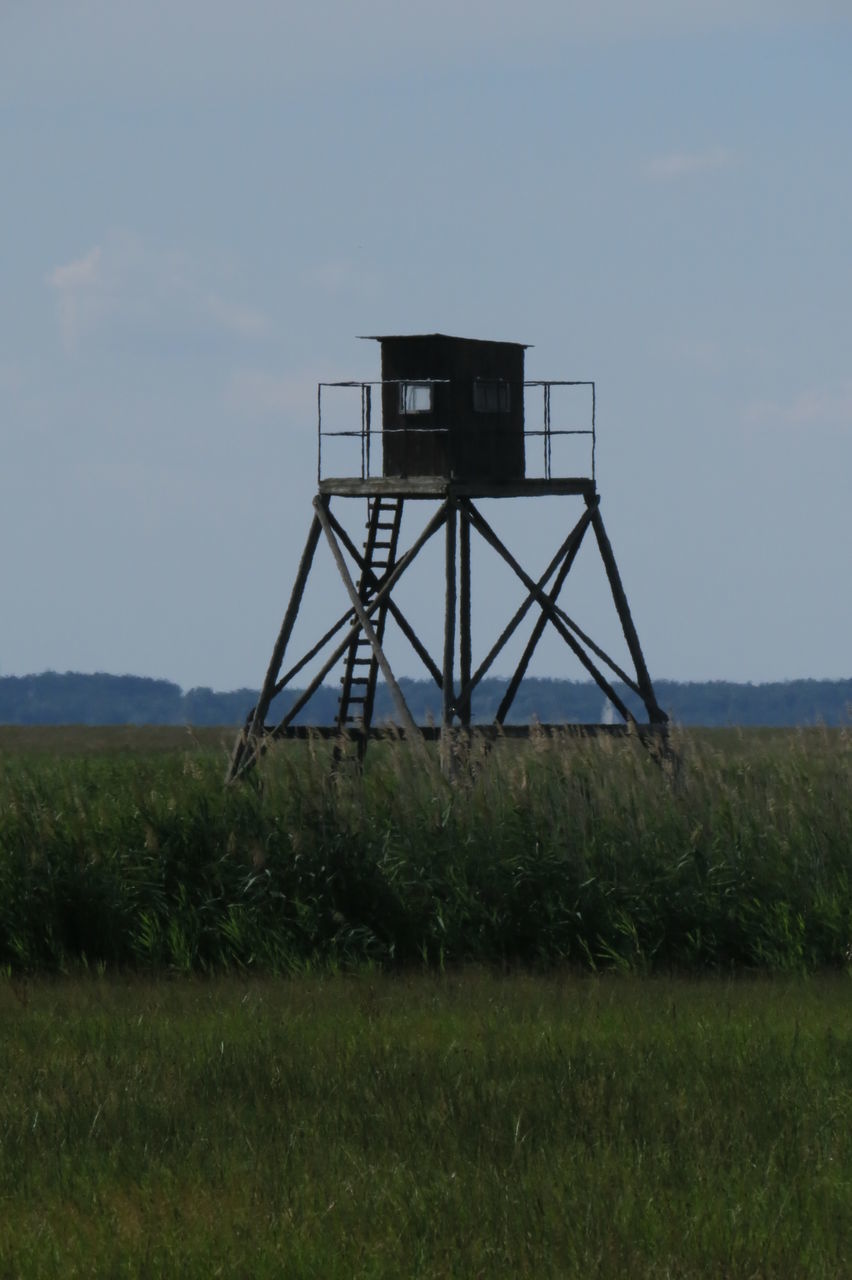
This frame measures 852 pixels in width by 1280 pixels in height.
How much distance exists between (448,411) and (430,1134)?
1926 centimetres

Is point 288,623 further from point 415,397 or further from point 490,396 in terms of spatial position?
point 490,396

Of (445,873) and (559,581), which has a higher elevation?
(559,581)

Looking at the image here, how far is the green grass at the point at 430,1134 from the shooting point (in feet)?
20.8

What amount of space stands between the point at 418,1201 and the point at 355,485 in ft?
65.7

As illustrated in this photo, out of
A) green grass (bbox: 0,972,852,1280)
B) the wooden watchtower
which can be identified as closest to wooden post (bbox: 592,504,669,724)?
the wooden watchtower

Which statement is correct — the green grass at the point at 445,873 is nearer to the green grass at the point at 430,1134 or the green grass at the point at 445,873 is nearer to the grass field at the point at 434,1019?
the grass field at the point at 434,1019

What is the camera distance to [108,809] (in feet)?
46.4

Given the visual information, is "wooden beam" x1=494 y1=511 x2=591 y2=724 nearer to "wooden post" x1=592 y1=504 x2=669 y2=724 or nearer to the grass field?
"wooden post" x1=592 y1=504 x2=669 y2=724

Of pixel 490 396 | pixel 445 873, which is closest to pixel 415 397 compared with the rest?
pixel 490 396

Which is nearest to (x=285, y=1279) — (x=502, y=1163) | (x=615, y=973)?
(x=502, y=1163)

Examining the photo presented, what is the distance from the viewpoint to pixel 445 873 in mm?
13266

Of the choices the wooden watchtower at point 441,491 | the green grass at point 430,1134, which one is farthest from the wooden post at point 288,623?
the green grass at point 430,1134

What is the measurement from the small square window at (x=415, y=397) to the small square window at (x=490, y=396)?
28.8 inches

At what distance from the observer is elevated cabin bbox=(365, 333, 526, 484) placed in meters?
26.2
